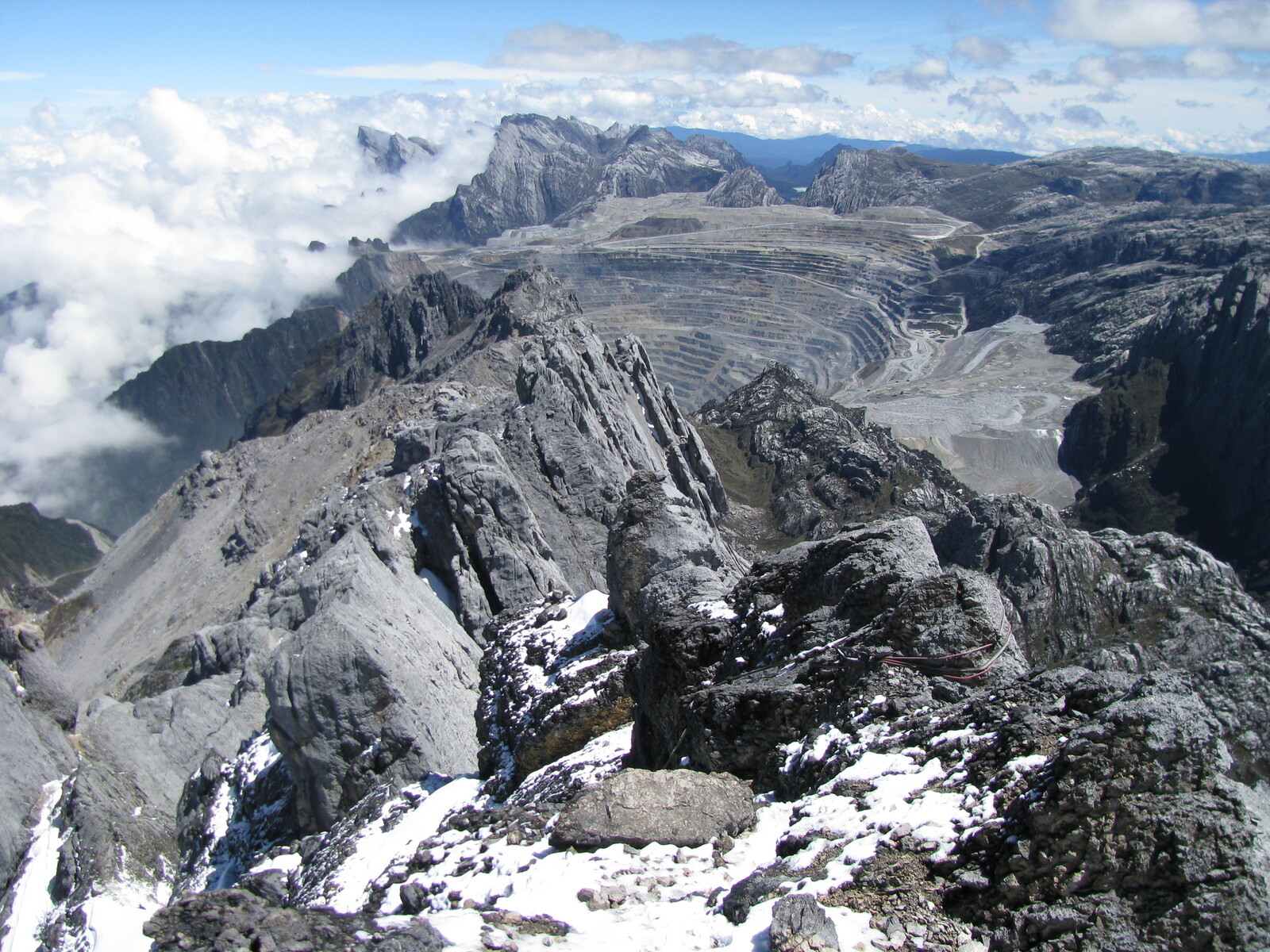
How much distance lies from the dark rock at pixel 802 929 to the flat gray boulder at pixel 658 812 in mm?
2534

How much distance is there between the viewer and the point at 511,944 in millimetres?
7594

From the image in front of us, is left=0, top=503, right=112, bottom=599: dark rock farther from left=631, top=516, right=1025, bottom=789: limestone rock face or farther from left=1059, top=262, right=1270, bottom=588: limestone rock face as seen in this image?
left=1059, top=262, right=1270, bottom=588: limestone rock face

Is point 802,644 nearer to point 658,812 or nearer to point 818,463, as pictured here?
point 658,812

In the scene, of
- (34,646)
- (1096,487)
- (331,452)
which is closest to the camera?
(34,646)

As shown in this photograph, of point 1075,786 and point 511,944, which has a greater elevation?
point 1075,786

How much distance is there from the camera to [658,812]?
31.7ft

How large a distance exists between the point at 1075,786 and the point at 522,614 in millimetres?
16956

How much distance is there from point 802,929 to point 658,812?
3.27 metres

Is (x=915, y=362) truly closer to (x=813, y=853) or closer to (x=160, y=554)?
(x=160, y=554)

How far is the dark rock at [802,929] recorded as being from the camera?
6496 mm

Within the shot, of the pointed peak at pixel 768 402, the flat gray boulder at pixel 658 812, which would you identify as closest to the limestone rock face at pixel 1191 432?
the pointed peak at pixel 768 402

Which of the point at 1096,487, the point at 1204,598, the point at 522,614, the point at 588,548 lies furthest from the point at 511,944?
the point at 1096,487

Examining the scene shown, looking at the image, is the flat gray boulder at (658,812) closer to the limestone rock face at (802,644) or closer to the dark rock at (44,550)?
the limestone rock face at (802,644)

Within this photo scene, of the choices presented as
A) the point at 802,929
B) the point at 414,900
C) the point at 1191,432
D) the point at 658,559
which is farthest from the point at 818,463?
the point at 802,929
